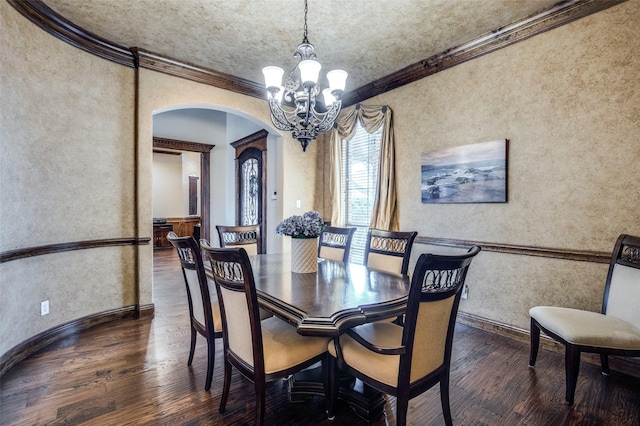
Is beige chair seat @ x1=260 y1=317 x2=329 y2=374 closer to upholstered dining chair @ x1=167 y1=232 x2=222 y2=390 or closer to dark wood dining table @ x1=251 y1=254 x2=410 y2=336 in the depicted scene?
dark wood dining table @ x1=251 y1=254 x2=410 y2=336

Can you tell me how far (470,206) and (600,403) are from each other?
1.86 m

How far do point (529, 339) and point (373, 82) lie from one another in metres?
3.51

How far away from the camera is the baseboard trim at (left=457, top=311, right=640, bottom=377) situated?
2.30 metres

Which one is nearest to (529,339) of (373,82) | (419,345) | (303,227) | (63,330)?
(419,345)

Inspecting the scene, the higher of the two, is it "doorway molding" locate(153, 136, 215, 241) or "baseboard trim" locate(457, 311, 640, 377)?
"doorway molding" locate(153, 136, 215, 241)

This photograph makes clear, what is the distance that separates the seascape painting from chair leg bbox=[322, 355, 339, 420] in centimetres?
233

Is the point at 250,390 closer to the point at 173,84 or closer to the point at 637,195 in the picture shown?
the point at 637,195

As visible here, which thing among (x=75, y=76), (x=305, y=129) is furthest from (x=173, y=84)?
(x=305, y=129)

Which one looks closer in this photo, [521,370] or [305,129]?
[521,370]

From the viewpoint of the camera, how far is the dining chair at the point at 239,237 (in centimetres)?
324

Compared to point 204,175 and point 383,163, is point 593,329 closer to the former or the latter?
point 383,163

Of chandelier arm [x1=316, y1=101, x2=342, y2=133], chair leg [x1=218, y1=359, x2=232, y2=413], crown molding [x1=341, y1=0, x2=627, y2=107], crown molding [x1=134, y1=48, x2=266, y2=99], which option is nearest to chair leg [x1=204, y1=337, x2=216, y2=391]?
chair leg [x1=218, y1=359, x2=232, y2=413]

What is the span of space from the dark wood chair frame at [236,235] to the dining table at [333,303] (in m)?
0.92

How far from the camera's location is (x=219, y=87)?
4.06 m
